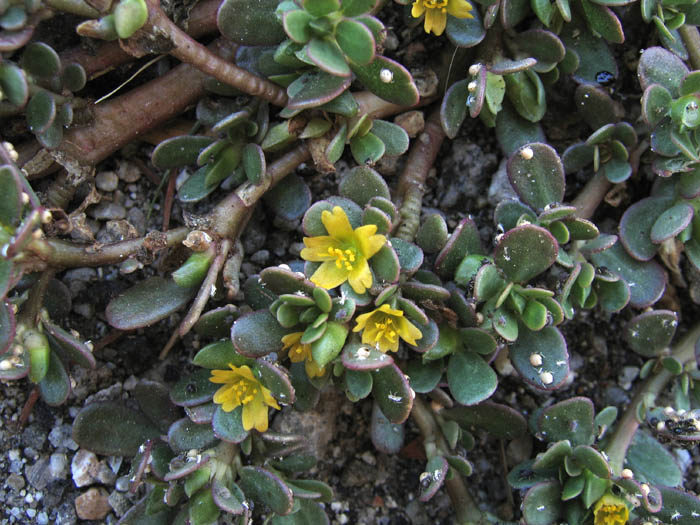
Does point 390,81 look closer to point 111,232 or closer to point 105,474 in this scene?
point 111,232

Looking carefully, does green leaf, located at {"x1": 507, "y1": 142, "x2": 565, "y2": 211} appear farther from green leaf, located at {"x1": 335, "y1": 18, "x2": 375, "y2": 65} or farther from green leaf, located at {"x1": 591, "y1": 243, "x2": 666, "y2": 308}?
green leaf, located at {"x1": 335, "y1": 18, "x2": 375, "y2": 65}

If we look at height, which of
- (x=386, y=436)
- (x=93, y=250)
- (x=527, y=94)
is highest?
(x=527, y=94)

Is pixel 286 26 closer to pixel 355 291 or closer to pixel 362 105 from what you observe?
pixel 362 105

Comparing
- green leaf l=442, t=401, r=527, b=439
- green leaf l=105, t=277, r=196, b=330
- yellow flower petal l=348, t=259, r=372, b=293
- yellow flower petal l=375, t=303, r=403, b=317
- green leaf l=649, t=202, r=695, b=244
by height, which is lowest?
green leaf l=442, t=401, r=527, b=439

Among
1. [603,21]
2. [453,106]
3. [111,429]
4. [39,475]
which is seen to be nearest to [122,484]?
[111,429]

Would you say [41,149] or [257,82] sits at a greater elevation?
[257,82]

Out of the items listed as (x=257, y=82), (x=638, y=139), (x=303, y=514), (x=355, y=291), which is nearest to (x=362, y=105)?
(x=257, y=82)

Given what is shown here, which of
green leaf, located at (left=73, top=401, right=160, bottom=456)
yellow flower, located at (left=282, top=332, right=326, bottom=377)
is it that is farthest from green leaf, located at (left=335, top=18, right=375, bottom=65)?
green leaf, located at (left=73, top=401, right=160, bottom=456)
